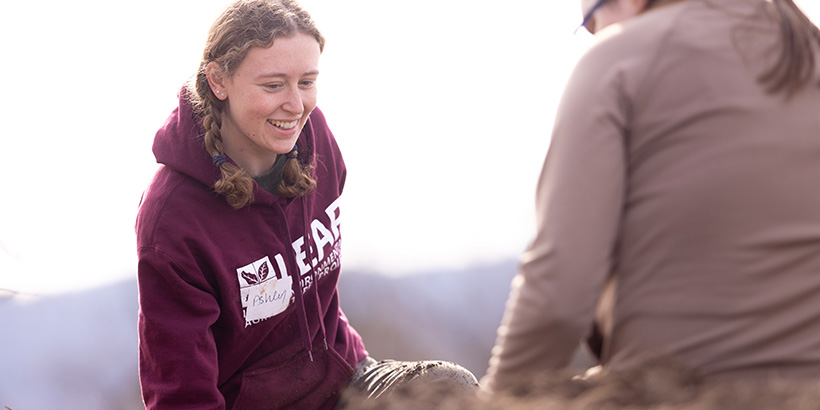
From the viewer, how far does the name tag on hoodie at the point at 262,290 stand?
154cm

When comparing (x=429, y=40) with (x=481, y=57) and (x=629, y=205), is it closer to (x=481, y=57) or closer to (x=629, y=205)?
(x=481, y=57)

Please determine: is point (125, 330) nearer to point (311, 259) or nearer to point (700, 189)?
point (311, 259)

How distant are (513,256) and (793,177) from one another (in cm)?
186

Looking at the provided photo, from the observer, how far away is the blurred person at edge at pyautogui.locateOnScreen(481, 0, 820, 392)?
2.98 ft

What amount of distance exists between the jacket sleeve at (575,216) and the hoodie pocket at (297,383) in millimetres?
772

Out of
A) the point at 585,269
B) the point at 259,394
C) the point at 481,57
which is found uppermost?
the point at 585,269

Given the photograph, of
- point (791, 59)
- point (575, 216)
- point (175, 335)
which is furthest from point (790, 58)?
point (175, 335)

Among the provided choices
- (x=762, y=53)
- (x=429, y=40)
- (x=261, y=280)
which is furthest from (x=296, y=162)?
(x=429, y=40)

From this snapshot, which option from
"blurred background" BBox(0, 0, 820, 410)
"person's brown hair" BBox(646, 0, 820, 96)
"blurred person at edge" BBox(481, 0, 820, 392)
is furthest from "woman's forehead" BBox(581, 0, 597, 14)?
"blurred background" BBox(0, 0, 820, 410)

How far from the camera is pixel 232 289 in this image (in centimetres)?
152

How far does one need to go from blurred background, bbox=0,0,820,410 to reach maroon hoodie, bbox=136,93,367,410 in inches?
36.6

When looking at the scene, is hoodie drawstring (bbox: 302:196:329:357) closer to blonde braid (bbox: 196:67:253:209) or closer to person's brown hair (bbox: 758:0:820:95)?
blonde braid (bbox: 196:67:253:209)

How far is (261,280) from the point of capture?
5.15ft

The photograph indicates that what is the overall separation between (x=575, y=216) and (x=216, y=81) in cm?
91
